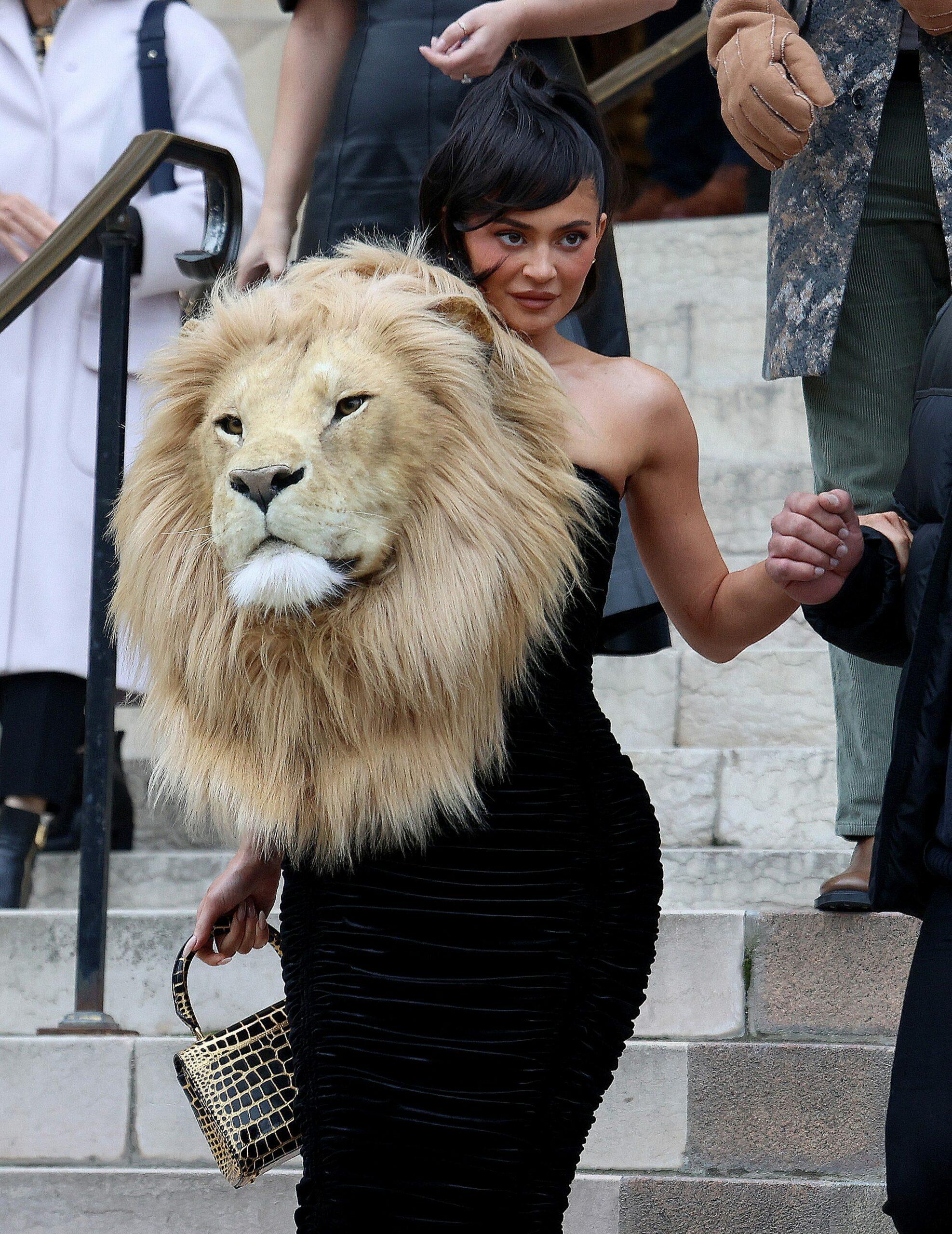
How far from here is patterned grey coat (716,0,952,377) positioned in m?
2.48

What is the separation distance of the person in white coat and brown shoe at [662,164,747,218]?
152 inches

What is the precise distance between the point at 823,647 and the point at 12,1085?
2.36 meters

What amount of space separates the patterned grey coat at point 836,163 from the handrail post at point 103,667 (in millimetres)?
1146

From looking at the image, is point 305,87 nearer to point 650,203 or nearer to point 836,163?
point 836,163

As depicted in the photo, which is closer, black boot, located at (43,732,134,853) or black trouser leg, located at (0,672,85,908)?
black trouser leg, located at (0,672,85,908)

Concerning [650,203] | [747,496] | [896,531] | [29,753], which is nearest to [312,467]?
[896,531]

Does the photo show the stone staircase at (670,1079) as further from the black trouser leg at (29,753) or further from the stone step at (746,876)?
Answer: the black trouser leg at (29,753)

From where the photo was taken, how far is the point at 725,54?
2.43 metres

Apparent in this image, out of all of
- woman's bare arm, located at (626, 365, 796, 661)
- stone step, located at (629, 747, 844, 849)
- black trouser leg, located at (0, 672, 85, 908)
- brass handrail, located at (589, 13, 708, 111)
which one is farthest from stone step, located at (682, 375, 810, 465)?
woman's bare arm, located at (626, 365, 796, 661)

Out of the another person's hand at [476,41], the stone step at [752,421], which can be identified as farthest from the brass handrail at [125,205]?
the stone step at [752,421]

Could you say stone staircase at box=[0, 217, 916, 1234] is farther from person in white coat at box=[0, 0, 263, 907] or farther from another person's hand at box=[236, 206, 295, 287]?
another person's hand at box=[236, 206, 295, 287]

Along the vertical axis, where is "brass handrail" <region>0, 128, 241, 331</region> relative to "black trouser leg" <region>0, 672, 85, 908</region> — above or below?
above

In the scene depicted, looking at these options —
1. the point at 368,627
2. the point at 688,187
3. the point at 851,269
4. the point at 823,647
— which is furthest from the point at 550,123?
the point at 688,187

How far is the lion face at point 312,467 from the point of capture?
149 centimetres
